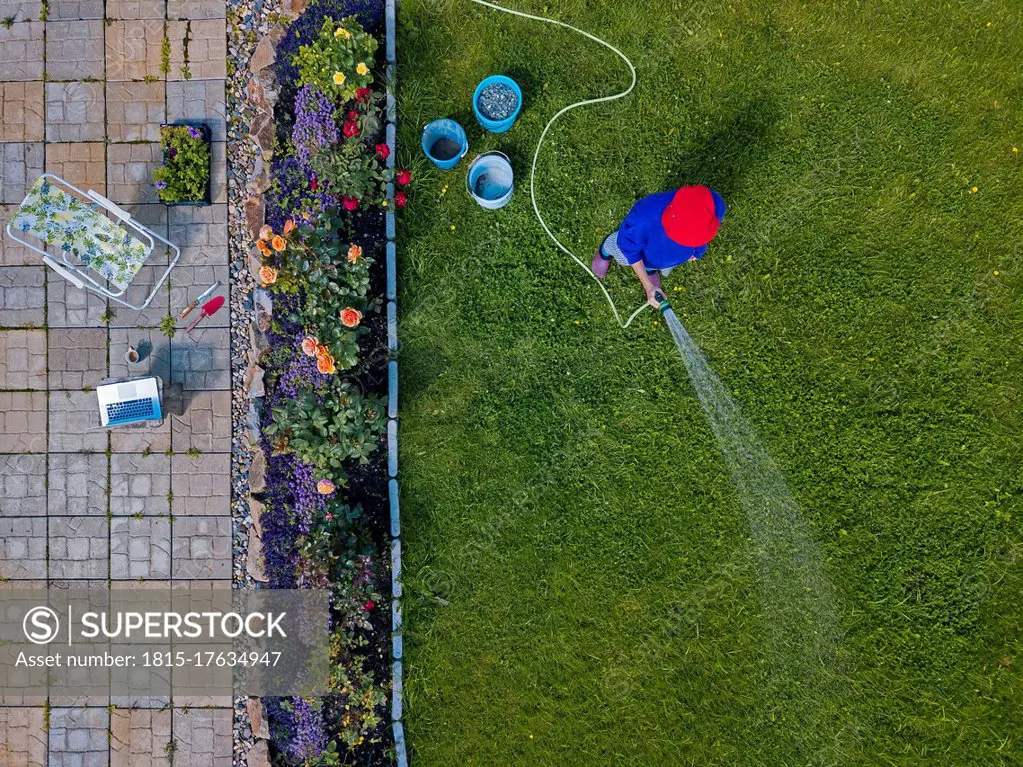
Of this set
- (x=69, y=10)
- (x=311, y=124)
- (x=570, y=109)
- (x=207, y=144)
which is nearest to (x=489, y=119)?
(x=570, y=109)

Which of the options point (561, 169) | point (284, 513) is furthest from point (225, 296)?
point (561, 169)

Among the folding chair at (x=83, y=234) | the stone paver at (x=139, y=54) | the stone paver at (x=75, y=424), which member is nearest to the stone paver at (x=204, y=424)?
the stone paver at (x=75, y=424)

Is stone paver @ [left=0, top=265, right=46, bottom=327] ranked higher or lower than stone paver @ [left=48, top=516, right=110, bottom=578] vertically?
higher

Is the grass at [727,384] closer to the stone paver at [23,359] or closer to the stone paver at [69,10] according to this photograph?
the stone paver at [69,10]

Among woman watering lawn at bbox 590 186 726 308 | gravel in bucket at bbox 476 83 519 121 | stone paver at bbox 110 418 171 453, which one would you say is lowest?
stone paver at bbox 110 418 171 453

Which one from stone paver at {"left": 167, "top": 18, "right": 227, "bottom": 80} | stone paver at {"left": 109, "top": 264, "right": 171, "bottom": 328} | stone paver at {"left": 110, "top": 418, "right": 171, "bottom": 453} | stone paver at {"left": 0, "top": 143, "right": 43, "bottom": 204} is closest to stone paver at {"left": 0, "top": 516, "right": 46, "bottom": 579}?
stone paver at {"left": 110, "top": 418, "right": 171, "bottom": 453}

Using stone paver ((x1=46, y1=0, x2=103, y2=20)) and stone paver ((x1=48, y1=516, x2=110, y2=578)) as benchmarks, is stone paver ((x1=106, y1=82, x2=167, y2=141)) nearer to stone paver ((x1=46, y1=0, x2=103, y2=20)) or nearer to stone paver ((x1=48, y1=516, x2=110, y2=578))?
stone paver ((x1=46, y1=0, x2=103, y2=20))
